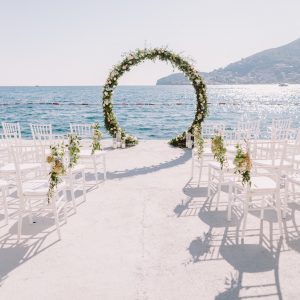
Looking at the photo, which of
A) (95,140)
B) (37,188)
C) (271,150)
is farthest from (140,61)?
(37,188)

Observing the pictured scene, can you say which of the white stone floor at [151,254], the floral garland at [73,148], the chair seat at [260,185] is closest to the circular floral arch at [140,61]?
the white stone floor at [151,254]

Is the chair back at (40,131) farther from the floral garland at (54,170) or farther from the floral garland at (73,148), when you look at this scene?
the floral garland at (54,170)

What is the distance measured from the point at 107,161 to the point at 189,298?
6044mm

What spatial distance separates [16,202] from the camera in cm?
589

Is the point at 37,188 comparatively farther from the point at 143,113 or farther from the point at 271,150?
the point at 143,113

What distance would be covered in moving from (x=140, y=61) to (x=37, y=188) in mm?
7008

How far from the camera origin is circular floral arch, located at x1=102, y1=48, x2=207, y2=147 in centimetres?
1052

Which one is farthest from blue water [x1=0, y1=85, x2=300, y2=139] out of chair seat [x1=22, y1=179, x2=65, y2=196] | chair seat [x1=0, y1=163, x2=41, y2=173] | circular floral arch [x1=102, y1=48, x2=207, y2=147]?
chair seat [x1=22, y1=179, x2=65, y2=196]

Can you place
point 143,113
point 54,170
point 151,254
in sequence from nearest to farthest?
point 151,254
point 54,170
point 143,113

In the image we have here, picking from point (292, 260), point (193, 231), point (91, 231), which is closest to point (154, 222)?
point (193, 231)

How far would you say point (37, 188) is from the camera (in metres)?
4.55

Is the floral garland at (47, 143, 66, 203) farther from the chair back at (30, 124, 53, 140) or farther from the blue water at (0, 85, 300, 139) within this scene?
the blue water at (0, 85, 300, 139)

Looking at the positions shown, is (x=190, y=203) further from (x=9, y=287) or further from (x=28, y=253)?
(x=9, y=287)

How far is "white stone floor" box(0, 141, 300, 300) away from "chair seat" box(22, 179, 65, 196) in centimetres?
41
